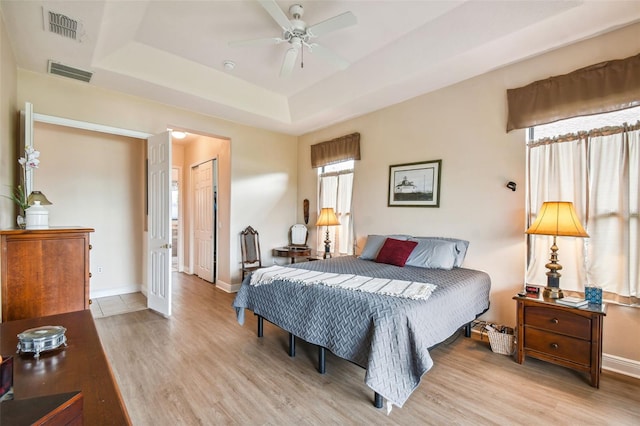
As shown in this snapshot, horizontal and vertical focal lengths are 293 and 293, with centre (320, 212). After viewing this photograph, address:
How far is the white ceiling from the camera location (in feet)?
7.80

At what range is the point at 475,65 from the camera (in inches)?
119

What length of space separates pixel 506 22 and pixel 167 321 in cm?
461

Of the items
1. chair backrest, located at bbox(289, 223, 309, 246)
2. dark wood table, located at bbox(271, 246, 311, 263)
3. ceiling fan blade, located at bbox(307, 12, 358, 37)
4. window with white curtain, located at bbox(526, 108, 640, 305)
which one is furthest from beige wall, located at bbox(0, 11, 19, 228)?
window with white curtain, located at bbox(526, 108, 640, 305)

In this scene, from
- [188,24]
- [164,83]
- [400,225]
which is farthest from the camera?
[400,225]

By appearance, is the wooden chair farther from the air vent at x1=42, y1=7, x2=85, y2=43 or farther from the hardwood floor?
the air vent at x1=42, y1=7, x2=85, y2=43

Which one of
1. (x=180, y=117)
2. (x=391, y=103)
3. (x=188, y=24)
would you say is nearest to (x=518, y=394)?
(x=391, y=103)

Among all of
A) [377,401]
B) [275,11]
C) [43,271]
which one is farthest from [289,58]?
[377,401]

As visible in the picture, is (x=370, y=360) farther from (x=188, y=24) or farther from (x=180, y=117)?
(x=180, y=117)

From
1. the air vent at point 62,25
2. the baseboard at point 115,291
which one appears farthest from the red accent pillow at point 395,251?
the baseboard at point 115,291

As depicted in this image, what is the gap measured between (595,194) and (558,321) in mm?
1167

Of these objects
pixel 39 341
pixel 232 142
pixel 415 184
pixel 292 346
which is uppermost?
pixel 232 142

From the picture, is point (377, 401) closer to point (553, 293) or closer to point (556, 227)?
point (553, 293)

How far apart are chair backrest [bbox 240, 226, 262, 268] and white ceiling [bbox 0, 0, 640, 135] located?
78.7 inches

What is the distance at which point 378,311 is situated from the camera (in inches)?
77.1
